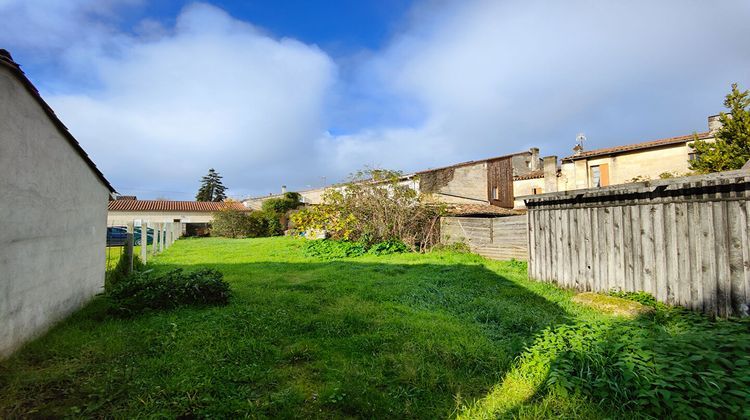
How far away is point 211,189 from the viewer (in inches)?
2482

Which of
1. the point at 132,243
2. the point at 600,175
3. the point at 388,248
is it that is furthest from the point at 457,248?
the point at 600,175

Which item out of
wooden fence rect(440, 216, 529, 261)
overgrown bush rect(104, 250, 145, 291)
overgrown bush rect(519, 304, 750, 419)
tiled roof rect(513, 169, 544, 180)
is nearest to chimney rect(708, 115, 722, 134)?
tiled roof rect(513, 169, 544, 180)

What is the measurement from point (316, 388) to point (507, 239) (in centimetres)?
1028

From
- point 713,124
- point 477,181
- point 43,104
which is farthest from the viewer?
point 477,181

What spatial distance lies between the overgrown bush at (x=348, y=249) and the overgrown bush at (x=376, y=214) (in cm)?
40

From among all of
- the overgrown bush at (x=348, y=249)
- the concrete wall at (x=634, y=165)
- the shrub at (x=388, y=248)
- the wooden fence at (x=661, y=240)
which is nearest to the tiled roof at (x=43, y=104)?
the overgrown bush at (x=348, y=249)

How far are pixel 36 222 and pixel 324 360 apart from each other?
3.81 m

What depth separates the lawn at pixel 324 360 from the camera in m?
2.78

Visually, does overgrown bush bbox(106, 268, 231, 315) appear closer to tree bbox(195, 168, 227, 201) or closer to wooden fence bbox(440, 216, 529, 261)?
wooden fence bbox(440, 216, 529, 261)

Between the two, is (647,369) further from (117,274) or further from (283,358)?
(117,274)

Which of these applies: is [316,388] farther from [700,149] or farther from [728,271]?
[700,149]

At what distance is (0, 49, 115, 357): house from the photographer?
336cm

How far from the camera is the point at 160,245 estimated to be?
1520 centimetres

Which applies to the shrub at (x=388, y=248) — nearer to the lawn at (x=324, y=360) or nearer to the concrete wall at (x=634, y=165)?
the lawn at (x=324, y=360)
